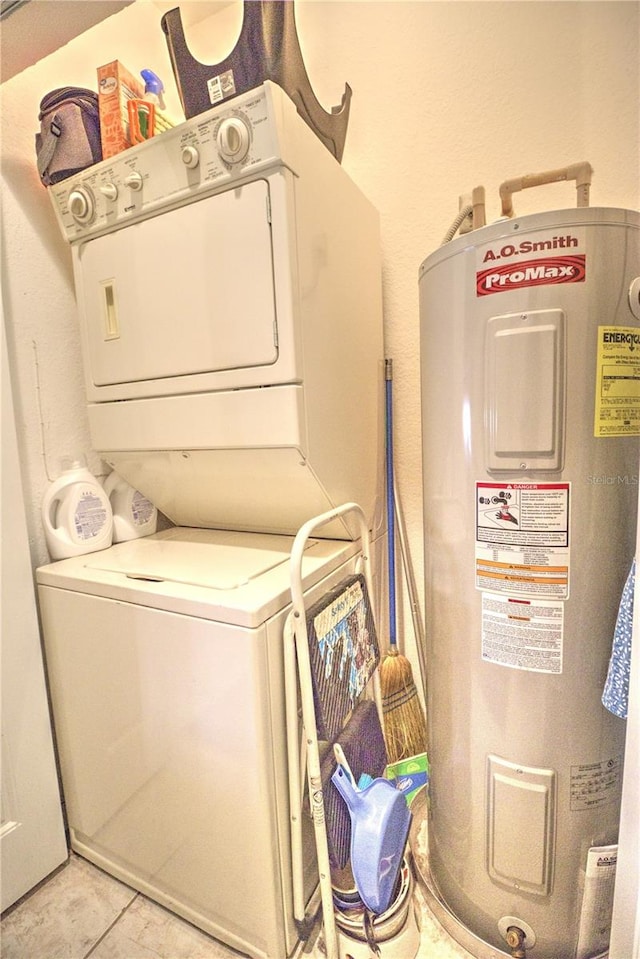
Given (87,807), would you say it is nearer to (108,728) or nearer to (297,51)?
(108,728)

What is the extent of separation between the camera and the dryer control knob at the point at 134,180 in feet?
3.94

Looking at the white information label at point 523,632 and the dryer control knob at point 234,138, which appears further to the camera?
the dryer control knob at point 234,138

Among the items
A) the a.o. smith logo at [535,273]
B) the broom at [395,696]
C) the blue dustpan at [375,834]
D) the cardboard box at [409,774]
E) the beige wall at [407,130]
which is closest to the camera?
the a.o. smith logo at [535,273]

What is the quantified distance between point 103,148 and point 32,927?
2111mm

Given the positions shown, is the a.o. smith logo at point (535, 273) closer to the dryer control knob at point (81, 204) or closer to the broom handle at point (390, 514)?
the broom handle at point (390, 514)

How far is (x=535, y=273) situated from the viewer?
0.88 meters

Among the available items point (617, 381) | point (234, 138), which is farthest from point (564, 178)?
point (234, 138)

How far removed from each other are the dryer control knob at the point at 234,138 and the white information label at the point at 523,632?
1139 millimetres

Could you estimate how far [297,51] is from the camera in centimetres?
119

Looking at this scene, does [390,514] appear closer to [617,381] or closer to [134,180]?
[617,381]

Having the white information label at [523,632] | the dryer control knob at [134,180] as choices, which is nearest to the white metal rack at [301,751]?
the white information label at [523,632]

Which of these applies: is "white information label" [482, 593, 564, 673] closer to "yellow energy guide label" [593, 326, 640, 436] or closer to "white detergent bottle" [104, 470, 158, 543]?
"yellow energy guide label" [593, 326, 640, 436]

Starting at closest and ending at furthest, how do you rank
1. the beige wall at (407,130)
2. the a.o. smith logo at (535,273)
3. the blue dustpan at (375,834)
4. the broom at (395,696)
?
1. the a.o. smith logo at (535,273)
2. the blue dustpan at (375,834)
3. the beige wall at (407,130)
4. the broom at (395,696)

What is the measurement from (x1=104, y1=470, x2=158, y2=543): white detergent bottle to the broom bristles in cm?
101
